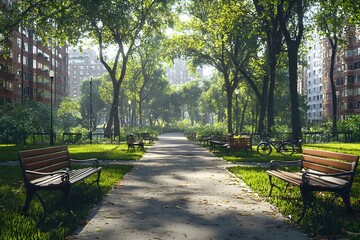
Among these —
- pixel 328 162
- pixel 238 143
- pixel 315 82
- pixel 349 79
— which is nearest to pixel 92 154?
pixel 238 143

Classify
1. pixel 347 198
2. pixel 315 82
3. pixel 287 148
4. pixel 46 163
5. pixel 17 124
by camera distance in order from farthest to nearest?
pixel 315 82, pixel 17 124, pixel 287 148, pixel 46 163, pixel 347 198

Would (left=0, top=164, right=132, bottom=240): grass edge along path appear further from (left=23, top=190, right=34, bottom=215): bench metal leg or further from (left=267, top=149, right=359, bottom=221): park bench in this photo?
(left=267, top=149, right=359, bottom=221): park bench

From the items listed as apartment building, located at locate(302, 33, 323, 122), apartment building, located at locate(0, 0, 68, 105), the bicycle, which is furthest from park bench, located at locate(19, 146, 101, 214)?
apartment building, located at locate(302, 33, 323, 122)

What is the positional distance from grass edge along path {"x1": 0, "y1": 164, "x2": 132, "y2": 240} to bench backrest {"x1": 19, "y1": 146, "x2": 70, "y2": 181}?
583mm

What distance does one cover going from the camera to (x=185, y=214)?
6.18 meters

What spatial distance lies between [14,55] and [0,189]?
184 feet

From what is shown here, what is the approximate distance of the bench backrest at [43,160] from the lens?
6195 mm

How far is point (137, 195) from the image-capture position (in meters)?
7.88

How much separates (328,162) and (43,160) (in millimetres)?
5045

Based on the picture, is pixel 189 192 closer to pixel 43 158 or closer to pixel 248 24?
pixel 43 158

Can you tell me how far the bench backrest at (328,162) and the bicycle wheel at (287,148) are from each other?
35.6ft

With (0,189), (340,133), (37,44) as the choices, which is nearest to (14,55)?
(37,44)

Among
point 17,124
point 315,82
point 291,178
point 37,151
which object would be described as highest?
point 315,82

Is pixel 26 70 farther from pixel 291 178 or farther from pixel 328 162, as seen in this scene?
pixel 328 162
